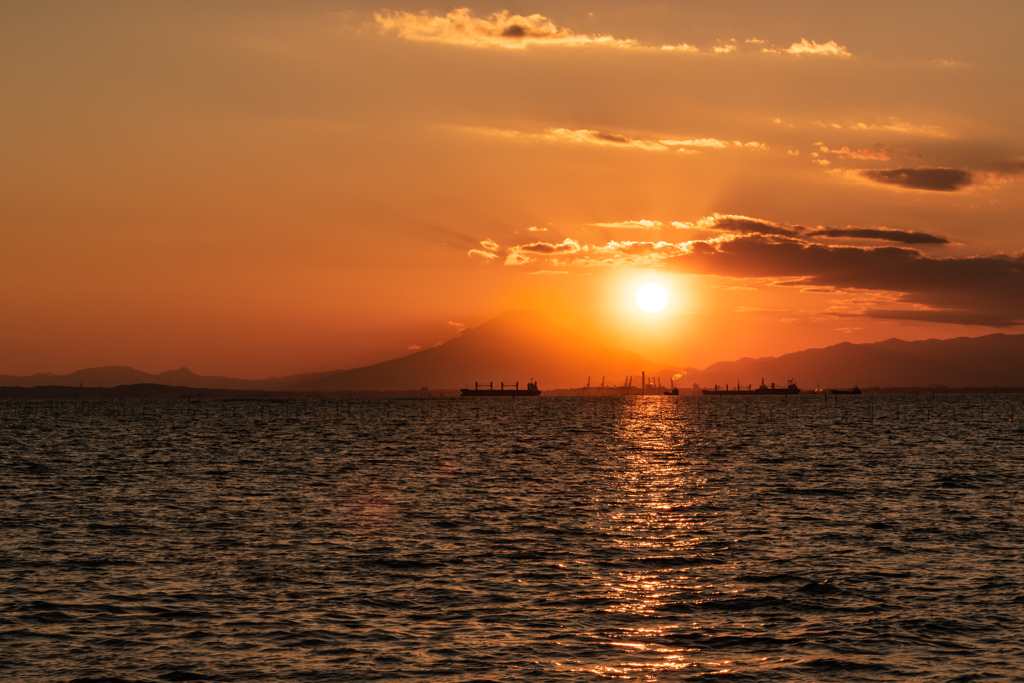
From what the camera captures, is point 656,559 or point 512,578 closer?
point 512,578

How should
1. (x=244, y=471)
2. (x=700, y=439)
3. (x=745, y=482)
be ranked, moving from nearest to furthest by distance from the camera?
(x=745, y=482)
(x=244, y=471)
(x=700, y=439)

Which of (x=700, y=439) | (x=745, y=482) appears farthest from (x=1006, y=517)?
(x=700, y=439)

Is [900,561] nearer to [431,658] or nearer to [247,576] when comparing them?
[431,658]

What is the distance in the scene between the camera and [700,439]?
14125 centimetres

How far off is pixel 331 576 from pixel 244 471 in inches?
2028

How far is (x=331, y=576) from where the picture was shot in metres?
35.8

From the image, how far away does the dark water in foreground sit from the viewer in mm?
25188

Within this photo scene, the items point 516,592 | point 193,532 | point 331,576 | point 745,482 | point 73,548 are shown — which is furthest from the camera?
point 745,482

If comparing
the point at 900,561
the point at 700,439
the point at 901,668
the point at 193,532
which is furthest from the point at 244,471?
the point at 700,439

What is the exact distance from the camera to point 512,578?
35469 millimetres

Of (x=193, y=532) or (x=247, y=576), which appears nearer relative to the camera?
(x=247, y=576)

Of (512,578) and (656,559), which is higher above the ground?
(512,578)

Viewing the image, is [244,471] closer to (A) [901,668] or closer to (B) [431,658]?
(B) [431,658]

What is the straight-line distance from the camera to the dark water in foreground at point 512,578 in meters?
25.2
